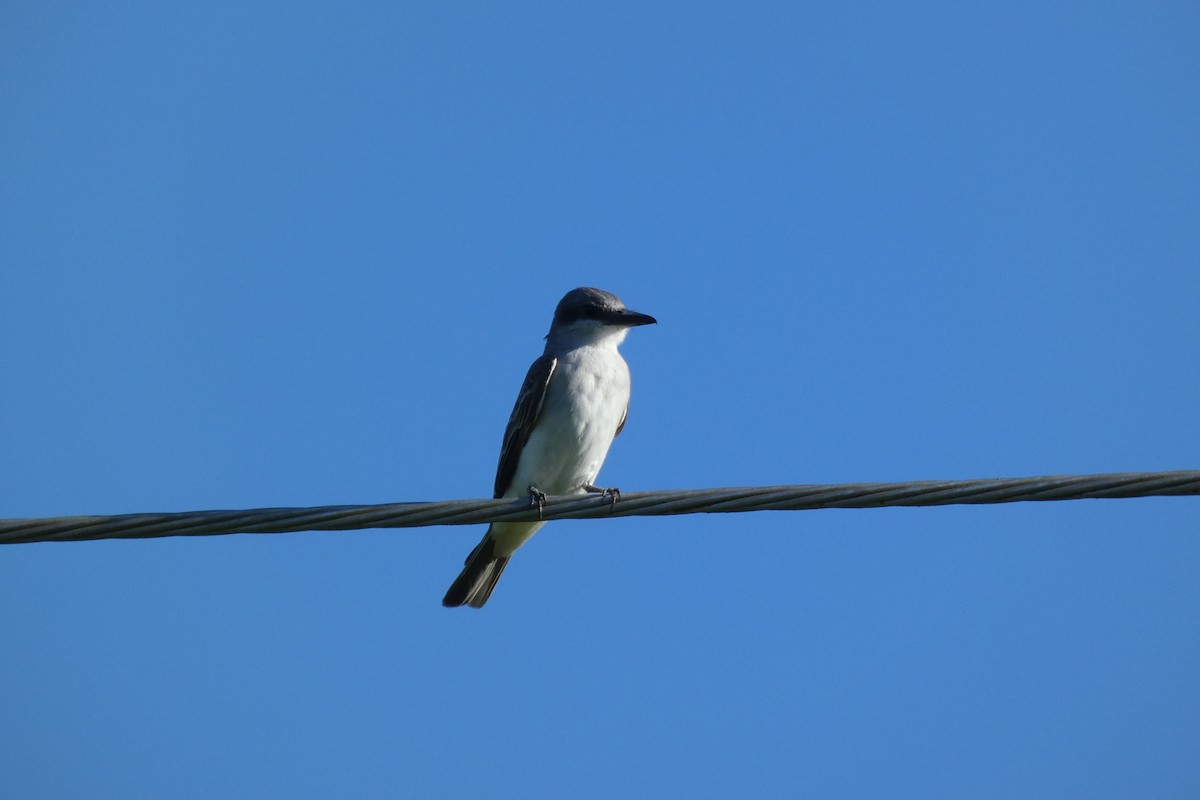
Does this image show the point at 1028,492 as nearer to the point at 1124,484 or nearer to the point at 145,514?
the point at 1124,484

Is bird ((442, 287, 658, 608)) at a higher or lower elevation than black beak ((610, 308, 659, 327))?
lower

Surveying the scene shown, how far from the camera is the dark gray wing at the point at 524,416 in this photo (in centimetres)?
796

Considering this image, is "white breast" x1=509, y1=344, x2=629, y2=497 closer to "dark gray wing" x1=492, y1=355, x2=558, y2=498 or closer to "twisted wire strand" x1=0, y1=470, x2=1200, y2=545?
"dark gray wing" x1=492, y1=355, x2=558, y2=498

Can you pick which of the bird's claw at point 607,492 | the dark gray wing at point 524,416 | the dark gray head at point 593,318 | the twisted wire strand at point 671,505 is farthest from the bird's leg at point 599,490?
the twisted wire strand at point 671,505

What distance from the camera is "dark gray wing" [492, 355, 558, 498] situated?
7.96 meters

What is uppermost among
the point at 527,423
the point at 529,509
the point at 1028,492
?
the point at 527,423

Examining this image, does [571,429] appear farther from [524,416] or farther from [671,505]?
[671,505]

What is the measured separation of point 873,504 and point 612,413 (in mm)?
3700

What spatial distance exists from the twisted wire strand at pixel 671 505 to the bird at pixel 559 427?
2.92m

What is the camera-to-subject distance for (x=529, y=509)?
4.97 meters

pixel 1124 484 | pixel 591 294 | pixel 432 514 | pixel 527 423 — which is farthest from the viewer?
pixel 591 294

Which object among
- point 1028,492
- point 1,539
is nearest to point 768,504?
point 1028,492

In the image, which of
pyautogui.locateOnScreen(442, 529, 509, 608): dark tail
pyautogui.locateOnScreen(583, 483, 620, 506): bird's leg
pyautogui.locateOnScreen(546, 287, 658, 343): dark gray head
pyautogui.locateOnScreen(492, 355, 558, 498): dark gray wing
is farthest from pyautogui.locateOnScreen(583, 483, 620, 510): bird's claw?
pyautogui.locateOnScreen(546, 287, 658, 343): dark gray head

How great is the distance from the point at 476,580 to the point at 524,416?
1.19m
